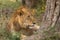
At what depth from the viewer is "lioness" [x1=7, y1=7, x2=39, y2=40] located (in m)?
5.89

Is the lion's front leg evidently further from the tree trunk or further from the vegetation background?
the tree trunk

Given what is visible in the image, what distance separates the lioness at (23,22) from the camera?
5.89 meters

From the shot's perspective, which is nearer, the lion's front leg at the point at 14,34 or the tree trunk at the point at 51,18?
the tree trunk at the point at 51,18

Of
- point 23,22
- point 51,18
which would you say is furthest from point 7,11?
point 51,18

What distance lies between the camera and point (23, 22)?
602cm

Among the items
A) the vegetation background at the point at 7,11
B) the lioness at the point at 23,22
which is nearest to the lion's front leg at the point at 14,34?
the lioness at the point at 23,22

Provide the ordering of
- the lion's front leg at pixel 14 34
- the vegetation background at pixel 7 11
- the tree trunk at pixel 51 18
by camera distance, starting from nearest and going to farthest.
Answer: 1. the tree trunk at pixel 51 18
2. the lion's front leg at pixel 14 34
3. the vegetation background at pixel 7 11

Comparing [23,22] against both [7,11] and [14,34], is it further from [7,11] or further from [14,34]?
[7,11]

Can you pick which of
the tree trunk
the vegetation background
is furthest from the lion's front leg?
the tree trunk

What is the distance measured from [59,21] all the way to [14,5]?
479 centimetres

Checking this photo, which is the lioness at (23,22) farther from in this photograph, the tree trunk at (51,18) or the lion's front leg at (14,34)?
the tree trunk at (51,18)

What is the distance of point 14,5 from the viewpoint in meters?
10.0

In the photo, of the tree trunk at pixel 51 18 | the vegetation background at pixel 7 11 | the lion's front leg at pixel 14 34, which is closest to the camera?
the tree trunk at pixel 51 18

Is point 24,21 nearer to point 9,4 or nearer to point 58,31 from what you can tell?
point 58,31
